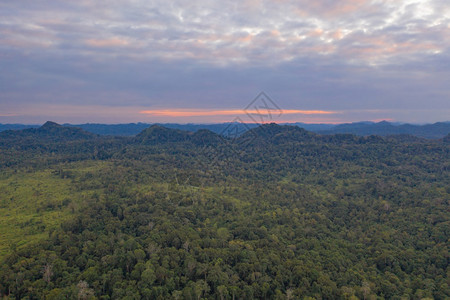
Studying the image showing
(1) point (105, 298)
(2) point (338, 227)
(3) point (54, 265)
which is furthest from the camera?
(2) point (338, 227)

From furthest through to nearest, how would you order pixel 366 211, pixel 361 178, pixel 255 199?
pixel 361 178 → pixel 255 199 → pixel 366 211

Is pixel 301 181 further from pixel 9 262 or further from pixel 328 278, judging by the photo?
pixel 9 262

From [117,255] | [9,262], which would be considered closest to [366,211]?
[117,255]

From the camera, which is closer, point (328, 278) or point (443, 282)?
point (328, 278)

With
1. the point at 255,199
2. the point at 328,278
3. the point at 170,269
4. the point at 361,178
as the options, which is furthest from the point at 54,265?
the point at 361,178

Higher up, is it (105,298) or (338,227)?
(105,298)

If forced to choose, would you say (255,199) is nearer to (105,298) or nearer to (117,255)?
(117,255)
